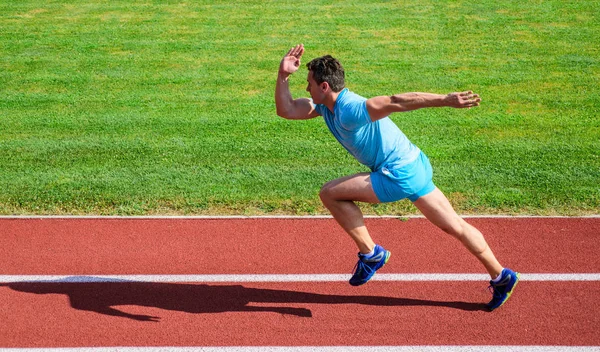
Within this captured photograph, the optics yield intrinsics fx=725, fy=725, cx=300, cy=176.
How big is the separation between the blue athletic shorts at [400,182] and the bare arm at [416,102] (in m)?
0.51

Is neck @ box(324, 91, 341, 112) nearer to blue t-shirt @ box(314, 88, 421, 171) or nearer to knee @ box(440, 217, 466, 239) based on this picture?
blue t-shirt @ box(314, 88, 421, 171)

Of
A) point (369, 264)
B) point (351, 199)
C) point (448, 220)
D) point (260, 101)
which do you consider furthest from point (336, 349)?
point (260, 101)

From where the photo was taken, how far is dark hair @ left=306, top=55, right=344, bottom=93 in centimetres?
569

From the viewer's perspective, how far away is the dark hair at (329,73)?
18.7 ft

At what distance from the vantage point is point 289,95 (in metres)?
6.10

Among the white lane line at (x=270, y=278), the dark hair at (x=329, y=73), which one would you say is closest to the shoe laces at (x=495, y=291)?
the white lane line at (x=270, y=278)

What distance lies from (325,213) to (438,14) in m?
9.19

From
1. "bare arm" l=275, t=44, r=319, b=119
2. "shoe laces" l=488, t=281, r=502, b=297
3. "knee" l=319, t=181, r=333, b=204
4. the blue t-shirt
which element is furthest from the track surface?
"bare arm" l=275, t=44, r=319, b=119

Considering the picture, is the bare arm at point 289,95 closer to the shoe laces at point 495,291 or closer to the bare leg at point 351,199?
the bare leg at point 351,199

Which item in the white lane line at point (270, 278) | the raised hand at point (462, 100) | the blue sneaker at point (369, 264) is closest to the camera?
the raised hand at point (462, 100)

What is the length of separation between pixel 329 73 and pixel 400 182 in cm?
102

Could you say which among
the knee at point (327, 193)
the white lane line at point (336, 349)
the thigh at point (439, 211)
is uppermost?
the knee at point (327, 193)

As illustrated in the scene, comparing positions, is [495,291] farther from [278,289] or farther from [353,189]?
[278,289]

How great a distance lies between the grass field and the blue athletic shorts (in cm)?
203
